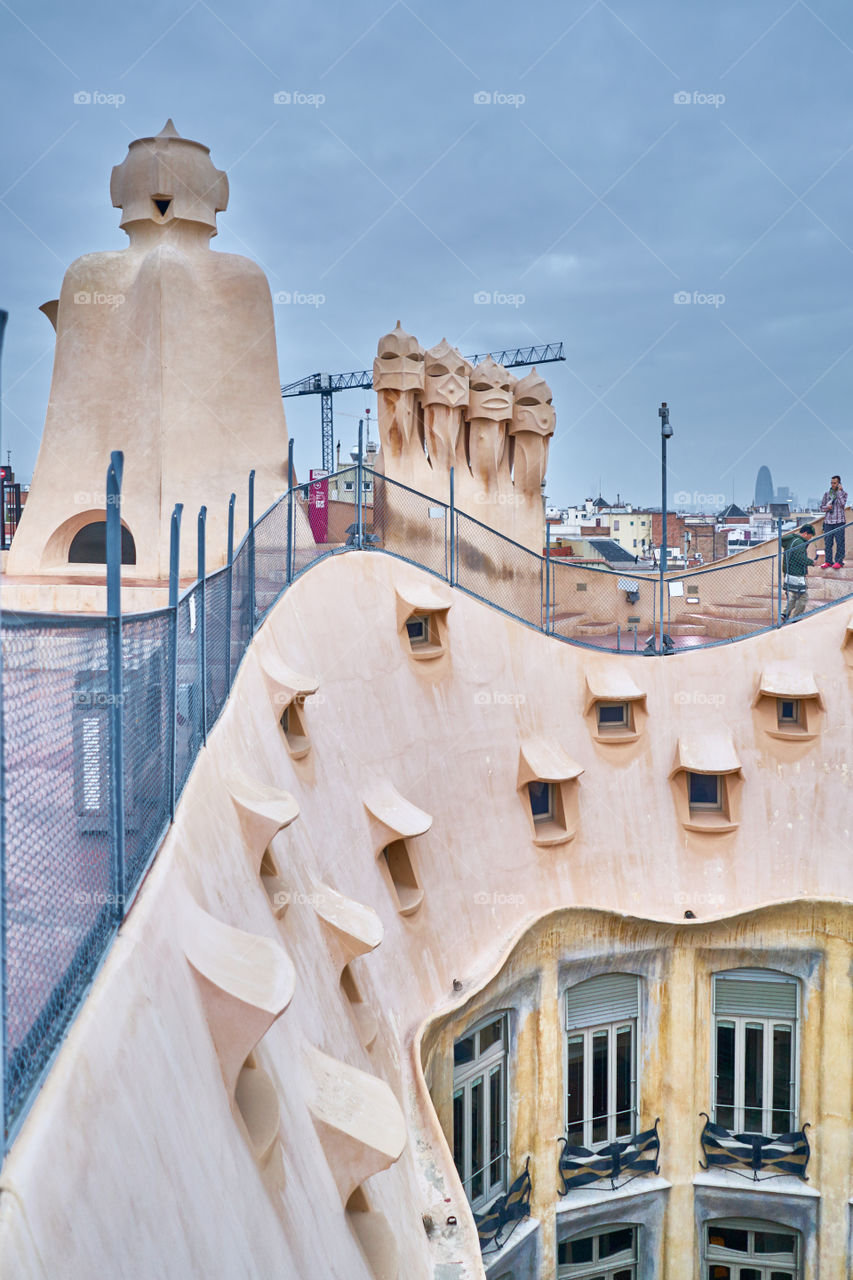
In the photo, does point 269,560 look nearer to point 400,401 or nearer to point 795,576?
point 400,401

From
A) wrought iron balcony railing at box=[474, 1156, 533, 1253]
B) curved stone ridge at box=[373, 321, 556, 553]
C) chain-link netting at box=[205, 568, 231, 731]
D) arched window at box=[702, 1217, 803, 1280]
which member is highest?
curved stone ridge at box=[373, 321, 556, 553]

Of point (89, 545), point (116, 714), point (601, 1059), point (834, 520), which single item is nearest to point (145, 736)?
point (116, 714)

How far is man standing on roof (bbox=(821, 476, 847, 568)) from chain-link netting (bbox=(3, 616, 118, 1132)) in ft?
62.4

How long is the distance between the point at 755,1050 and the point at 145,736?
607 inches

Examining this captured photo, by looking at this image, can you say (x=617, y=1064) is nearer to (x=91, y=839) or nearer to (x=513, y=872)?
(x=513, y=872)

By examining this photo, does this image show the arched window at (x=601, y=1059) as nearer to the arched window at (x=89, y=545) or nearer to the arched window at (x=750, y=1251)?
the arched window at (x=750, y=1251)

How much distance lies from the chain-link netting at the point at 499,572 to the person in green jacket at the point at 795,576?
424 cm

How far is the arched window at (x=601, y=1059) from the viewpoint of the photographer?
16547 millimetres

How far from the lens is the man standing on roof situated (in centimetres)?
2108

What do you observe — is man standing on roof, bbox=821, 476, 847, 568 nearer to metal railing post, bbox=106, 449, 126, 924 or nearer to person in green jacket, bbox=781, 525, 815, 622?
person in green jacket, bbox=781, 525, 815, 622

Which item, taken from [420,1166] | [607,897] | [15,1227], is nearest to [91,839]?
[15,1227]

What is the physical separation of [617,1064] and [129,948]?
48.2ft

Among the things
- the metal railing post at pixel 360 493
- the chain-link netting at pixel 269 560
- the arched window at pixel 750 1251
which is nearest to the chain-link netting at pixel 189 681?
the chain-link netting at pixel 269 560

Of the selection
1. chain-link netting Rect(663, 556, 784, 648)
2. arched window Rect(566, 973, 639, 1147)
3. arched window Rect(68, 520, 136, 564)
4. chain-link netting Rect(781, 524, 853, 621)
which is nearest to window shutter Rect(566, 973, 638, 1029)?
arched window Rect(566, 973, 639, 1147)
